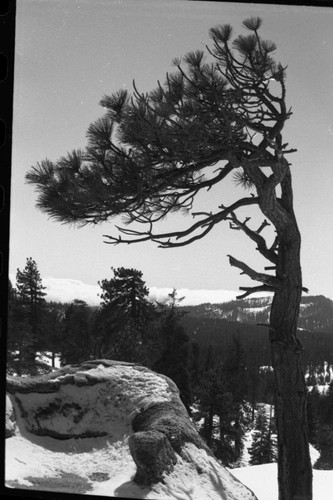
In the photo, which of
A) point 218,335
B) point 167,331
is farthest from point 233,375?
point 167,331

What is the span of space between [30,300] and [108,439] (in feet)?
12.8

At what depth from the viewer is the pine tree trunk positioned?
2.78 m

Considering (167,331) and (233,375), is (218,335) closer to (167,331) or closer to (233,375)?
(167,331)

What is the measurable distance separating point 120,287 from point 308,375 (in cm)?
338

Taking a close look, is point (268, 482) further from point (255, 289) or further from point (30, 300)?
point (30, 300)

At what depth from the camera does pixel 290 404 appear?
278 cm

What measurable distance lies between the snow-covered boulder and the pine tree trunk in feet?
1.57

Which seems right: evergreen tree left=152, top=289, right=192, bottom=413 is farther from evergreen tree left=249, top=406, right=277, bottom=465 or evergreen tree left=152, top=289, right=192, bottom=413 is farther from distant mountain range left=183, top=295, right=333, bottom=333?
evergreen tree left=249, top=406, right=277, bottom=465

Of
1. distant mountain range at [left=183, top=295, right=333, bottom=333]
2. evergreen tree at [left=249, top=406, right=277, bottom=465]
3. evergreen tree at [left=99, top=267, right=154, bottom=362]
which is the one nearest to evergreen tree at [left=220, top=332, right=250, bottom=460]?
evergreen tree at [left=249, top=406, right=277, bottom=465]

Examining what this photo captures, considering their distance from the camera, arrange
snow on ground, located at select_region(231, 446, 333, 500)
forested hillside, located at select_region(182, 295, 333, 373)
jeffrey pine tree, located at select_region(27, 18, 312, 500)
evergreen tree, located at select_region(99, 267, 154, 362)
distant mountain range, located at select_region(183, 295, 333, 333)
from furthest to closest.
Answer: evergreen tree, located at select_region(99, 267, 154, 362)
forested hillside, located at select_region(182, 295, 333, 373)
distant mountain range, located at select_region(183, 295, 333, 333)
snow on ground, located at select_region(231, 446, 333, 500)
jeffrey pine tree, located at select_region(27, 18, 312, 500)

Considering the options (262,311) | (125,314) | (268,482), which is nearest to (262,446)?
(125,314)

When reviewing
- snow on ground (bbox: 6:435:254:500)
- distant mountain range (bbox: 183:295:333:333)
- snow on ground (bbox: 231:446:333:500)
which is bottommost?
snow on ground (bbox: 231:446:333:500)

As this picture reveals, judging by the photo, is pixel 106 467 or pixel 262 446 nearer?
pixel 106 467

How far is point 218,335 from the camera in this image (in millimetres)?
8891
